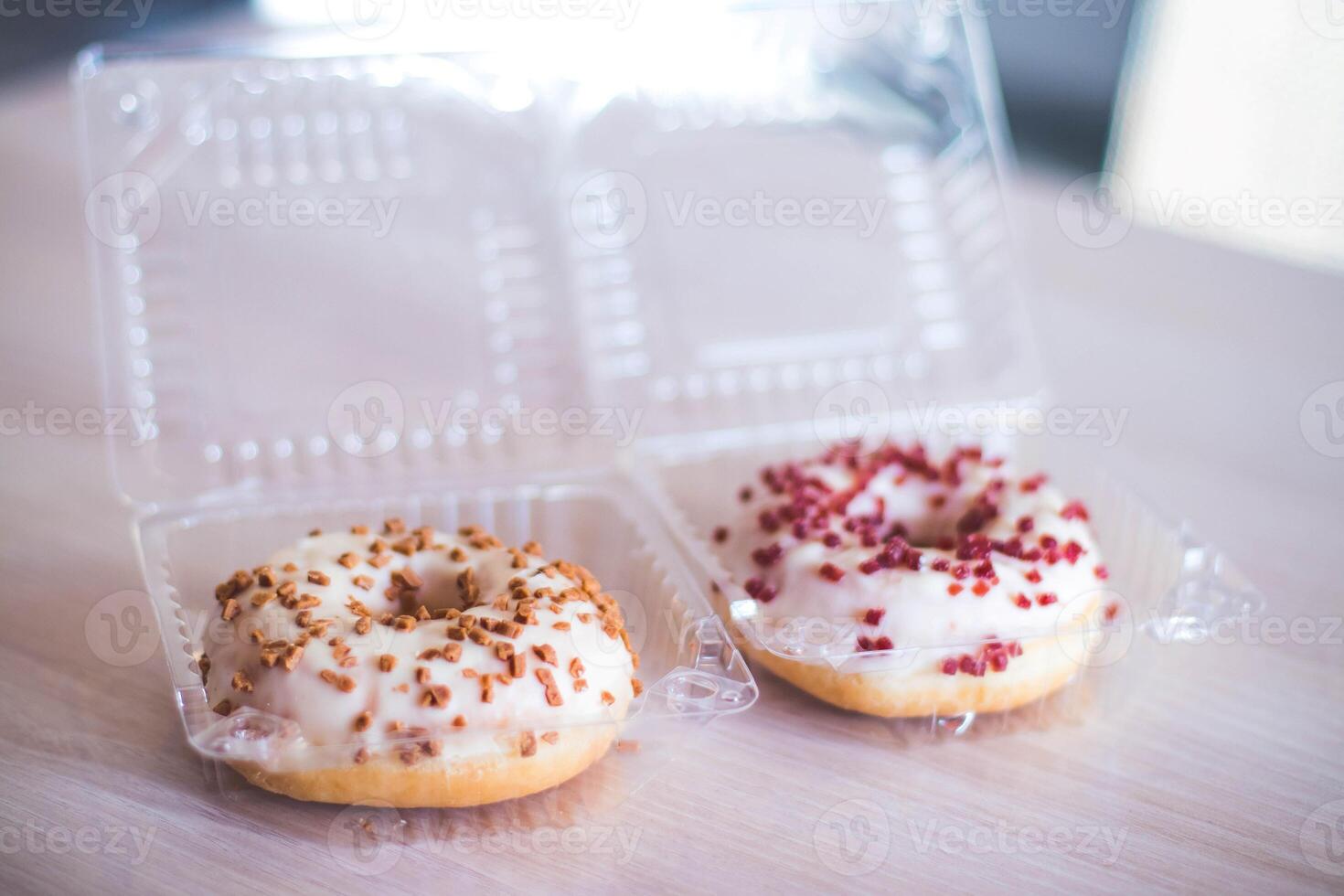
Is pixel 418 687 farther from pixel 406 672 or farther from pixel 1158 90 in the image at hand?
pixel 1158 90

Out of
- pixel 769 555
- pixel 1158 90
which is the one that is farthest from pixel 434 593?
pixel 1158 90

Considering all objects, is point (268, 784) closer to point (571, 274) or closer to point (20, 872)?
point (20, 872)

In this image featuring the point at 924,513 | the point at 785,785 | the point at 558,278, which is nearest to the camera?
the point at 785,785

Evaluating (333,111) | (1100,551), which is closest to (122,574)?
(333,111)

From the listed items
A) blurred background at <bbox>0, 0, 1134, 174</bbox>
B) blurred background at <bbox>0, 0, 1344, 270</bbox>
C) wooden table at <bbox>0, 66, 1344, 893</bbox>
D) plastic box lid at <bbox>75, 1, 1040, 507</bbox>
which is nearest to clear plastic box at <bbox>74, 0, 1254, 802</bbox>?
plastic box lid at <bbox>75, 1, 1040, 507</bbox>

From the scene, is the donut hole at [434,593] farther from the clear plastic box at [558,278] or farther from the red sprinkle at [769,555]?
the red sprinkle at [769,555]

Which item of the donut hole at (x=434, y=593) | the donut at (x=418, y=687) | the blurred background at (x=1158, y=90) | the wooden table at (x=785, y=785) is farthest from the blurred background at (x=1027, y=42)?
the donut at (x=418, y=687)
